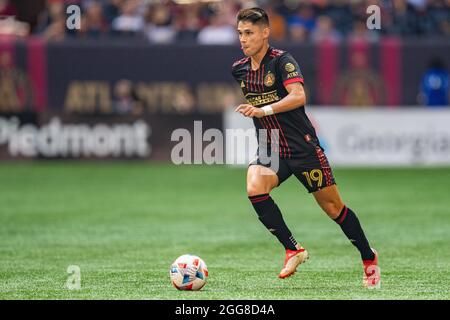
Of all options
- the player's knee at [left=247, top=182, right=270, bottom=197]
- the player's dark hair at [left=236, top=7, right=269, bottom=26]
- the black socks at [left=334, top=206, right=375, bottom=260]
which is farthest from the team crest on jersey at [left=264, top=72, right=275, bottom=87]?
the black socks at [left=334, top=206, right=375, bottom=260]

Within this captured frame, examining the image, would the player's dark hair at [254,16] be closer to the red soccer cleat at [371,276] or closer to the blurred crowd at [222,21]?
the red soccer cleat at [371,276]

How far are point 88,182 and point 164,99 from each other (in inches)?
177

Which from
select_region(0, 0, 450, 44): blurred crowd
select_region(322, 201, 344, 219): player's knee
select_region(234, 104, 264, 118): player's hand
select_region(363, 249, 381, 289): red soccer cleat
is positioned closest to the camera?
select_region(234, 104, 264, 118): player's hand

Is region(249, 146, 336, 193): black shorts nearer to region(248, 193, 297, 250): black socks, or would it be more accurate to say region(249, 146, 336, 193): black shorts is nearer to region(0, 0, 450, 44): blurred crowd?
region(248, 193, 297, 250): black socks

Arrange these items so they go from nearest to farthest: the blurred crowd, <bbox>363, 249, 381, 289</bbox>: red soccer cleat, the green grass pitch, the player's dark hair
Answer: <bbox>363, 249, 381, 289</bbox>: red soccer cleat
the green grass pitch
the player's dark hair
the blurred crowd

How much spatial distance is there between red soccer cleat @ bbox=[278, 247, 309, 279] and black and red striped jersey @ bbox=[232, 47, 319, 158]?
891 mm

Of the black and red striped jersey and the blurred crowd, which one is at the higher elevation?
the blurred crowd

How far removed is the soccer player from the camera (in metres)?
9.76

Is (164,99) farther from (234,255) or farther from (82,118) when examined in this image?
(234,255)

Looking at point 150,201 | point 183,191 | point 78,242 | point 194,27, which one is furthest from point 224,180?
point 78,242

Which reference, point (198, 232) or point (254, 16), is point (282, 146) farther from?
point (198, 232)

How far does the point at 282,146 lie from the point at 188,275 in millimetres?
1517

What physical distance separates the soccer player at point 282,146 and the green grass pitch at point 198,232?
1.60ft

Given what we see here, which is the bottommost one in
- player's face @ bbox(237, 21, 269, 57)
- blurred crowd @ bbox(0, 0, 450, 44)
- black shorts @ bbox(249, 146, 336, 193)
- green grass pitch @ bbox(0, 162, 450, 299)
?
green grass pitch @ bbox(0, 162, 450, 299)
